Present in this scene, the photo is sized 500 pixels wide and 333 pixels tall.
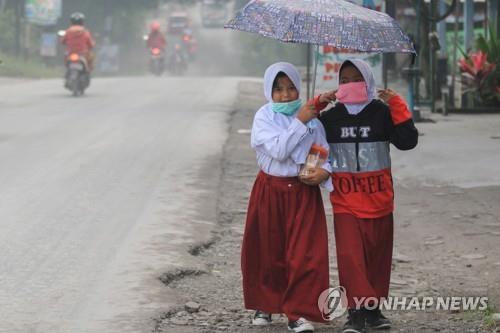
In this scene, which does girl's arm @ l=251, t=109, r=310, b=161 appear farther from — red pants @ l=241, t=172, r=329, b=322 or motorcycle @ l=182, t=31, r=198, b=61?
motorcycle @ l=182, t=31, r=198, b=61

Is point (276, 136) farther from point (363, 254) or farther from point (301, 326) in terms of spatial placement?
point (301, 326)

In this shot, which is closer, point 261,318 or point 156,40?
point 261,318

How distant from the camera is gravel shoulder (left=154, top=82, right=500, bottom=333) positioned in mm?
6984

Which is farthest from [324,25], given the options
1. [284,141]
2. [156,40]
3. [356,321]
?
[156,40]

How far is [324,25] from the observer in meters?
6.39

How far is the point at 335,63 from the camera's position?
1952 centimetres

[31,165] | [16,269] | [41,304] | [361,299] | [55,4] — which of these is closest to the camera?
[361,299]

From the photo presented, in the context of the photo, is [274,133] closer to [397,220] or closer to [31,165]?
[397,220]

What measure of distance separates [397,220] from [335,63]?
8983mm

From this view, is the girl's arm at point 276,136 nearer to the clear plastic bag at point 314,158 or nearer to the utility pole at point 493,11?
the clear plastic bag at point 314,158

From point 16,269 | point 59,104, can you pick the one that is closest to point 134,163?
point 16,269

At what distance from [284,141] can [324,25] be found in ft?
2.14

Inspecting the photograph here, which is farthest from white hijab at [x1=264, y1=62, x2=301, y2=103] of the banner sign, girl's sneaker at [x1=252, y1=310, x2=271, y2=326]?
the banner sign

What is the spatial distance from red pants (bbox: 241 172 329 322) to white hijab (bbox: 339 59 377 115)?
1.59 ft
